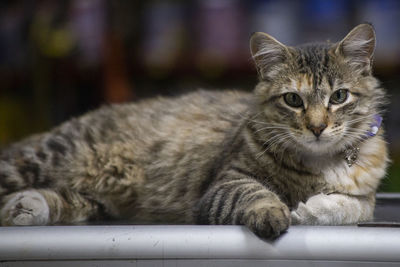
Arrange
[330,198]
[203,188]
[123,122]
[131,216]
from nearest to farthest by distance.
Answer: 1. [330,198]
2. [203,188]
3. [131,216]
4. [123,122]

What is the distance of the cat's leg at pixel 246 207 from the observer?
2.00 meters

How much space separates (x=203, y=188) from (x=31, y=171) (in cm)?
93

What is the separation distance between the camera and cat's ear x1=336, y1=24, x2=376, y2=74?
2604 millimetres

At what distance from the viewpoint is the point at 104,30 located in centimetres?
595

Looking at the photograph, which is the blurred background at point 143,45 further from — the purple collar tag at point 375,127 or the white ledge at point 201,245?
the white ledge at point 201,245

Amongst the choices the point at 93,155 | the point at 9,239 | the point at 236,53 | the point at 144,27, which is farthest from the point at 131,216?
the point at 144,27

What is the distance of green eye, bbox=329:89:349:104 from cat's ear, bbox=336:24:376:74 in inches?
5.6

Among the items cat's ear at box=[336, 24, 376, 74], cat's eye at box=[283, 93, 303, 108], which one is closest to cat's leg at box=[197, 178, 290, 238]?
cat's eye at box=[283, 93, 303, 108]

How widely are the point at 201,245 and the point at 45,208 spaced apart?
131cm

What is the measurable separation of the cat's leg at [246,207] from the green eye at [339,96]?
0.45 m

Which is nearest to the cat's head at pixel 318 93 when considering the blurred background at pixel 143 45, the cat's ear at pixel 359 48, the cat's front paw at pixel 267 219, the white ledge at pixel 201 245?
the cat's ear at pixel 359 48

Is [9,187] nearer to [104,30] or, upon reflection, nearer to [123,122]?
[123,122]

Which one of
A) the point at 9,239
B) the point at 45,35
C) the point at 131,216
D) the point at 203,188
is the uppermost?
the point at 45,35

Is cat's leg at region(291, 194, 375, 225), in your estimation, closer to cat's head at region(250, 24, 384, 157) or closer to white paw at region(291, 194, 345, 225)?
white paw at region(291, 194, 345, 225)
